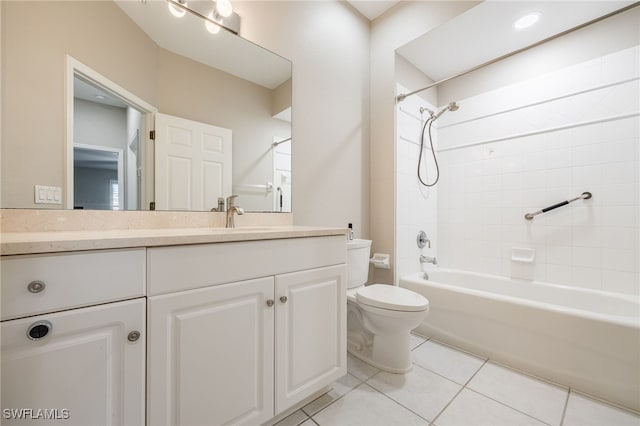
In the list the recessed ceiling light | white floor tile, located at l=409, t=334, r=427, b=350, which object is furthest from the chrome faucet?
the recessed ceiling light

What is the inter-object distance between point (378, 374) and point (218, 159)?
1.58 m

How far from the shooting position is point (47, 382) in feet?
1.97

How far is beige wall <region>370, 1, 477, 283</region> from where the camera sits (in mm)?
2012

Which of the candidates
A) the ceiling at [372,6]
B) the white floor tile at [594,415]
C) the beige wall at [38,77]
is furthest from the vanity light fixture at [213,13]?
the white floor tile at [594,415]

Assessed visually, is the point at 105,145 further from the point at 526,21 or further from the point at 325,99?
the point at 526,21

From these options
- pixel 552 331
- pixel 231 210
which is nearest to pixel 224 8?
pixel 231 210

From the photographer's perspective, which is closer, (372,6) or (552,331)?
(552,331)

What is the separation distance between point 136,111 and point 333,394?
5.62 ft

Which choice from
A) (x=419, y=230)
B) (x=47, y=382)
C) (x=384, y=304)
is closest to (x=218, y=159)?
(x=47, y=382)

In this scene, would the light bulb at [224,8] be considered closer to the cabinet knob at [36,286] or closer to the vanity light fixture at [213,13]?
the vanity light fixture at [213,13]

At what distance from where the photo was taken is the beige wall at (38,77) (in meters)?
0.87

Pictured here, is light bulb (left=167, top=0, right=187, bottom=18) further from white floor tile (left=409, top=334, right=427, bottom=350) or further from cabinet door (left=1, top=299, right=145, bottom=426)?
white floor tile (left=409, top=334, right=427, bottom=350)

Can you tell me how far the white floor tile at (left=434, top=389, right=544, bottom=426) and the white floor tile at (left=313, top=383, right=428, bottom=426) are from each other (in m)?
0.14

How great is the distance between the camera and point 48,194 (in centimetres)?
93
